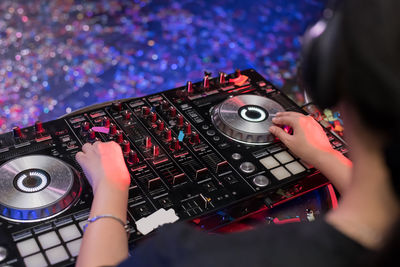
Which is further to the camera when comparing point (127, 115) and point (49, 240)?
point (127, 115)

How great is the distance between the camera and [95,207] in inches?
47.7

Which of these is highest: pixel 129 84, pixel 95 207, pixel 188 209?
pixel 95 207

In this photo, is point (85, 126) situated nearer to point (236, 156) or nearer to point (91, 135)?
point (91, 135)

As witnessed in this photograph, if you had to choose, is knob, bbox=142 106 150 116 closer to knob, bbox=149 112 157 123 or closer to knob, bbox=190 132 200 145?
knob, bbox=149 112 157 123

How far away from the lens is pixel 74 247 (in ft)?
3.97

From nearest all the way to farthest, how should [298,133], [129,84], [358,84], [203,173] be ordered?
[358,84]
[203,173]
[298,133]
[129,84]

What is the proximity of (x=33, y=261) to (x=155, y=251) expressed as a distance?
1.45 ft

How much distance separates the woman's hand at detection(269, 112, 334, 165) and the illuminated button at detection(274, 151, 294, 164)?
A: 2cm

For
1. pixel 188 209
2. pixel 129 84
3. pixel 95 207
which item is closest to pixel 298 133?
pixel 188 209

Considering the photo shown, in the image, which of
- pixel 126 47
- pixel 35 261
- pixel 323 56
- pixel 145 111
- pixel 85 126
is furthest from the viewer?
pixel 126 47

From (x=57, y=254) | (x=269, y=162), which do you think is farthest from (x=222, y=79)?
(x=57, y=254)

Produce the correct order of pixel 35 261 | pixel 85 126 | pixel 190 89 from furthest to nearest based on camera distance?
pixel 190 89 → pixel 85 126 → pixel 35 261

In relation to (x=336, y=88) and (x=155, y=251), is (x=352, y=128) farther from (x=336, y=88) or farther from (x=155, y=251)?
(x=155, y=251)

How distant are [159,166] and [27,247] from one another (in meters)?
0.44
